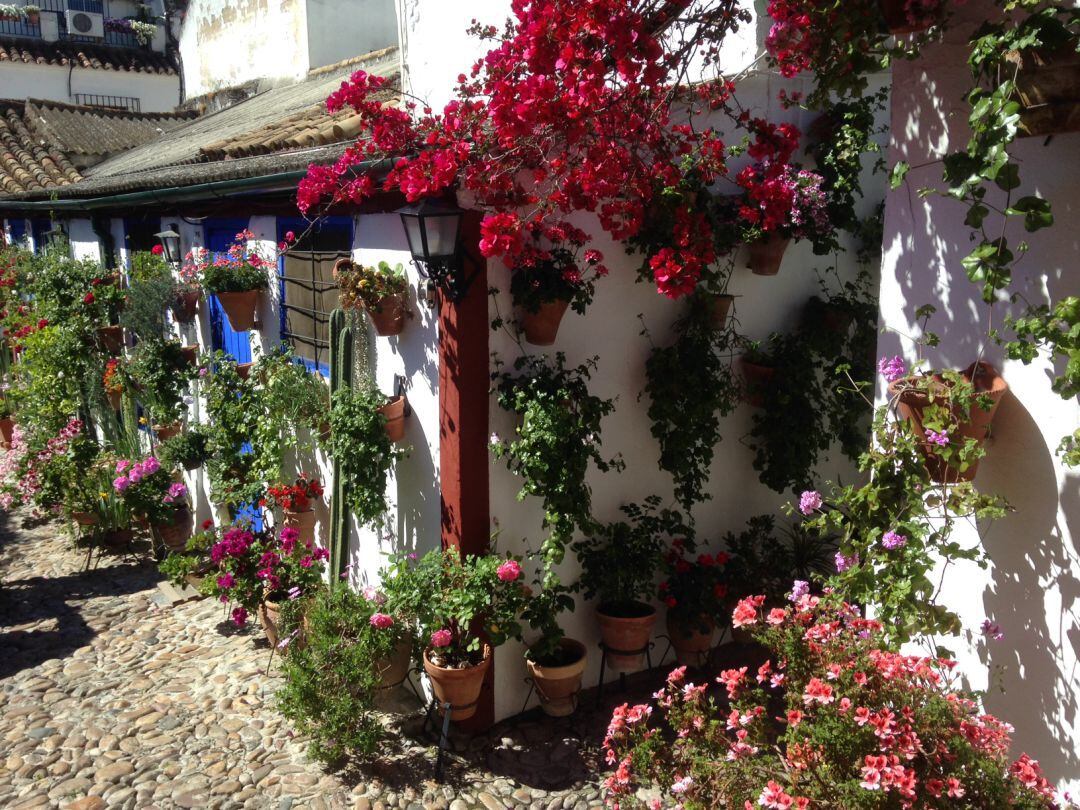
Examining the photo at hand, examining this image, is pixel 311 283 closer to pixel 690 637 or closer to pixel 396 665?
pixel 396 665

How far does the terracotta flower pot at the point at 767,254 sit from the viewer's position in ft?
18.0

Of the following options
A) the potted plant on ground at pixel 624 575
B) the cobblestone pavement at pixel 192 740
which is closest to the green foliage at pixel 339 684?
the cobblestone pavement at pixel 192 740

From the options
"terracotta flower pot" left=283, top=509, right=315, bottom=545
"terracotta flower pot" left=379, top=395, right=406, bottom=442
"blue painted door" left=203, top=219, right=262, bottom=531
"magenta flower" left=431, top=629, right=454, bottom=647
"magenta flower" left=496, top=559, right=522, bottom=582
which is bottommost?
"magenta flower" left=431, top=629, right=454, bottom=647

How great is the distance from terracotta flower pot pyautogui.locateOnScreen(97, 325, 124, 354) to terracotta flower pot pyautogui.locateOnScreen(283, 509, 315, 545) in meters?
3.78

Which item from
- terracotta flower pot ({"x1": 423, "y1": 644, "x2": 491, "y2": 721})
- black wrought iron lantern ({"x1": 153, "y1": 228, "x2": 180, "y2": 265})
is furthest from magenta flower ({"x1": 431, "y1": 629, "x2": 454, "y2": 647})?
black wrought iron lantern ({"x1": 153, "y1": 228, "x2": 180, "y2": 265})

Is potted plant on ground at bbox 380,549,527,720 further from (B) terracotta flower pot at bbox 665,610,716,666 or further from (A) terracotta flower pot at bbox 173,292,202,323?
(A) terracotta flower pot at bbox 173,292,202,323

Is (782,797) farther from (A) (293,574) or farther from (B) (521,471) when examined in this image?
(A) (293,574)

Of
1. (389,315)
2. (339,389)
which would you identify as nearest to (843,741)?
(389,315)

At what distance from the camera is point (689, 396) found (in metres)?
5.41

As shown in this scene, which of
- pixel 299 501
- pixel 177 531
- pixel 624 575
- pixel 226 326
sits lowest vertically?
pixel 177 531

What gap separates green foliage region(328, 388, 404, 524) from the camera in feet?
17.3

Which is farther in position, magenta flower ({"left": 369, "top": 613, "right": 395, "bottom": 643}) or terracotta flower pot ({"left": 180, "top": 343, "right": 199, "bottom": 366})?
terracotta flower pot ({"left": 180, "top": 343, "right": 199, "bottom": 366})

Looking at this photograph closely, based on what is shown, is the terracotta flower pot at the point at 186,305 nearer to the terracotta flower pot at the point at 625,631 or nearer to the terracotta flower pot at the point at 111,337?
the terracotta flower pot at the point at 111,337

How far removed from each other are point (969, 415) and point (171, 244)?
7.23 m
